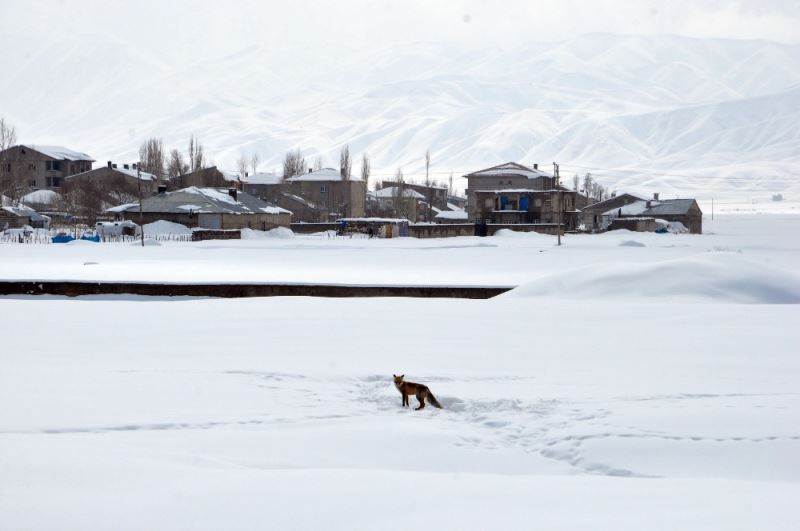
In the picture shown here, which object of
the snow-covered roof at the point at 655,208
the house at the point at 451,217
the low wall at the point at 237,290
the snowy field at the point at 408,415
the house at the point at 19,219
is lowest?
the snowy field at the point at 408,415

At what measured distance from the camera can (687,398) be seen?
10.8 m

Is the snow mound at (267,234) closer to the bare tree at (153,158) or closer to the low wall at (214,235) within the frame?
the low wall at (214,235)

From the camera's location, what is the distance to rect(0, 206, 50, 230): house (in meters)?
84.7

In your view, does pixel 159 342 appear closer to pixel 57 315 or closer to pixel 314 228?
pixel 57 315

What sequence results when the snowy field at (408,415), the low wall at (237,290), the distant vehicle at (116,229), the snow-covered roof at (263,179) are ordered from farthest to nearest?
the snow-covered roof at (263,179)
the distant vehicle at (116,229)
the low wall at (237,290)
the snowy field at (408,415)

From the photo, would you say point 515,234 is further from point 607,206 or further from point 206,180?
point 607,206

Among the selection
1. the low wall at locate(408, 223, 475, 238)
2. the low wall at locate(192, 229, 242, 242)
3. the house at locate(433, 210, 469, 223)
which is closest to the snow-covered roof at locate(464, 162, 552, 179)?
the house at locate(433, 210, 469, 223)

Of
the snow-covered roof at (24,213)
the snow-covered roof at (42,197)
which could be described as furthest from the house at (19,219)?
the snow-covered roof at (42,197)

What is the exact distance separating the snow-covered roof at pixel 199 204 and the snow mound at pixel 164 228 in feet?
9.92

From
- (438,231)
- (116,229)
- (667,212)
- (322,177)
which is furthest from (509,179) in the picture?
(116,229)

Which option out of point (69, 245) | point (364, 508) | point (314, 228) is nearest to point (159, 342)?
point (364, 508)

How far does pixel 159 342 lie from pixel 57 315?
476 centimetres

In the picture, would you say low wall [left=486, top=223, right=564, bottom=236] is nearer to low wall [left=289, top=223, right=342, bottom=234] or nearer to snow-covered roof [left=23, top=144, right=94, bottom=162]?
low wall [left=289, top=223, right=342, bottom=234]

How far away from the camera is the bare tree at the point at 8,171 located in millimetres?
104188
